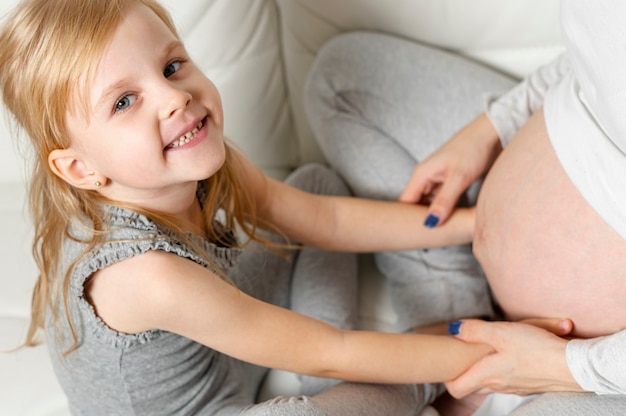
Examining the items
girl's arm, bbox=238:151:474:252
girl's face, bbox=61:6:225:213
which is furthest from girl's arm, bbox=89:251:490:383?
girl's arm, bbox=238:151:474:252

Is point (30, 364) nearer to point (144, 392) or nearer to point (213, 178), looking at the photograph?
point (144, 392)

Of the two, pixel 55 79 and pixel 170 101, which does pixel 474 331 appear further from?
pixel 55 79

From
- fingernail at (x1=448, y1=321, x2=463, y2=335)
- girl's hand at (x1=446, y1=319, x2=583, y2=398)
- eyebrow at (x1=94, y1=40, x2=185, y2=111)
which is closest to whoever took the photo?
eyebrow at (x1=94, y1=40, x2=185, y2=111)

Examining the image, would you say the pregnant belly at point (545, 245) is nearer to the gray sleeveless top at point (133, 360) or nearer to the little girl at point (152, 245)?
the little girl at point (152, 245)

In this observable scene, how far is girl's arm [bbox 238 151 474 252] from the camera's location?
3.64 feet

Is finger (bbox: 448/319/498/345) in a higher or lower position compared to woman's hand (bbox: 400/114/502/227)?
lower

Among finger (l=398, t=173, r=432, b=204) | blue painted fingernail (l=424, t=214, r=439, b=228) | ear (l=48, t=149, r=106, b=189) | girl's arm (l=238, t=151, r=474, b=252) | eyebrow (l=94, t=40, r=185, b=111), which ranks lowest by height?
girl's arm (l=238, t=151, r=474, b=252)

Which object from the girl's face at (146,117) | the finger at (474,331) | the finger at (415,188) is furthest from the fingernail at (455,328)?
the girl's face at (146,117)

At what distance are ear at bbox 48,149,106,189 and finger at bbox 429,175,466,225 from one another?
0.50 meters

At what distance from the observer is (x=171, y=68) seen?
854mm

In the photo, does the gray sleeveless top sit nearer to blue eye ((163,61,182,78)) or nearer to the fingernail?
blue eye ((163,61,182,78))

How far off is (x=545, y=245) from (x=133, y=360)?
1.74ft

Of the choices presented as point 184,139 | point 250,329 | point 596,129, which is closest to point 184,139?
point 184,139

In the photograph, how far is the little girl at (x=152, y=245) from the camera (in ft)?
2.62
